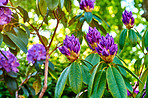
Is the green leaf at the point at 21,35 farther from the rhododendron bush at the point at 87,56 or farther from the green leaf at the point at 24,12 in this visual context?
the green leaf at the point at 24,12

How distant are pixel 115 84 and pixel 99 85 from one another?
0.23ft

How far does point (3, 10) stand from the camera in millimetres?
1261

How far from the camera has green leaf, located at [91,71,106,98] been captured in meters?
0.80

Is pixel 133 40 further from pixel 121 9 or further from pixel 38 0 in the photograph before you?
pixel 121 9

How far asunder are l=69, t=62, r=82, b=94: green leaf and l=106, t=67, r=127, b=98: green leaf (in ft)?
0.42

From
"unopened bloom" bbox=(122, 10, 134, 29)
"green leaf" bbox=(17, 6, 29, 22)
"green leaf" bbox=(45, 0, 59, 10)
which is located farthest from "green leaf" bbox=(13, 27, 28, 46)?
"unopened bloom" bbox=(122, 10, 134, 29)

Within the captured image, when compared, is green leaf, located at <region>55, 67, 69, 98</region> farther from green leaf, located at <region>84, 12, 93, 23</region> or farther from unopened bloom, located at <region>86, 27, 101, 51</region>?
green leaf, located at <region>84, 12, 93, 23</region>

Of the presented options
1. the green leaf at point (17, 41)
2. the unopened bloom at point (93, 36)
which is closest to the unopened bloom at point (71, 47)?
the unopened bloom at point (93, 36)

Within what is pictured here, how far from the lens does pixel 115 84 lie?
0.78 m

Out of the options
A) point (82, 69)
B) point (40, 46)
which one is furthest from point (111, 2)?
point (82, 69)

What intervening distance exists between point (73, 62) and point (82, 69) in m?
0.06

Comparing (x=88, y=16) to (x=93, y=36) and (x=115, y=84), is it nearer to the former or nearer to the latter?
(x=93, y=36)

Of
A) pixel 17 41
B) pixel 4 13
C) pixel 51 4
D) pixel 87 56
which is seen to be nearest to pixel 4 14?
pixel 4 13

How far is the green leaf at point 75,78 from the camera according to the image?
851 mm
